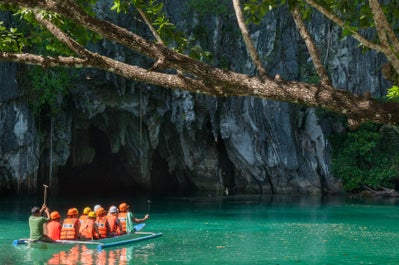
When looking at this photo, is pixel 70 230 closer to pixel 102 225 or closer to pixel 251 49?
pixel 102 225

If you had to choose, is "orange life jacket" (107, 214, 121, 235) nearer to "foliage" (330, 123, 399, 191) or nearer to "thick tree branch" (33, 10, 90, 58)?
"thick tree branch" (33, 10, 90, 58)

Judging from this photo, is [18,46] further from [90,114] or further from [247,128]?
[247,128]

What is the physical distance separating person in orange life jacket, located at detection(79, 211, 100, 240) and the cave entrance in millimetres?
17395

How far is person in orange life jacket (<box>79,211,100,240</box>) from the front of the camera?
40.5ft

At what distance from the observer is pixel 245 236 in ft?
46.3

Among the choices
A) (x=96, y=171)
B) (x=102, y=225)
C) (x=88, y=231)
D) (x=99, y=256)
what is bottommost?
(x=99, y=256)

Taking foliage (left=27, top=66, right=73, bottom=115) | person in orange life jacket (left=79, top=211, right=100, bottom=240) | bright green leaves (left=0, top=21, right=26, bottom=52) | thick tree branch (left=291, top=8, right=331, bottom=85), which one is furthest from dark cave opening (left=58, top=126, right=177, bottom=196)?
thick tree branch (left=291, top=8, right=331, bottom=85)

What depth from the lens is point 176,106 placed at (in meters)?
27.0

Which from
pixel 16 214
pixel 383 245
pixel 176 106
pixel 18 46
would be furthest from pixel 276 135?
pixel 18 46

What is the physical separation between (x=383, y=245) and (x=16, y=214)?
1110 centimetres

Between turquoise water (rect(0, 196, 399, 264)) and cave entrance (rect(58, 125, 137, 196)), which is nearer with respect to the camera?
turquoise water (rect(0, 196, 399, 264))

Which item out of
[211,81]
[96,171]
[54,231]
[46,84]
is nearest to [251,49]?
[211,81]

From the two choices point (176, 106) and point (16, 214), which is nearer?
point (16, 214)

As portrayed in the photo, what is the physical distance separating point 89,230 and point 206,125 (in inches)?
676
